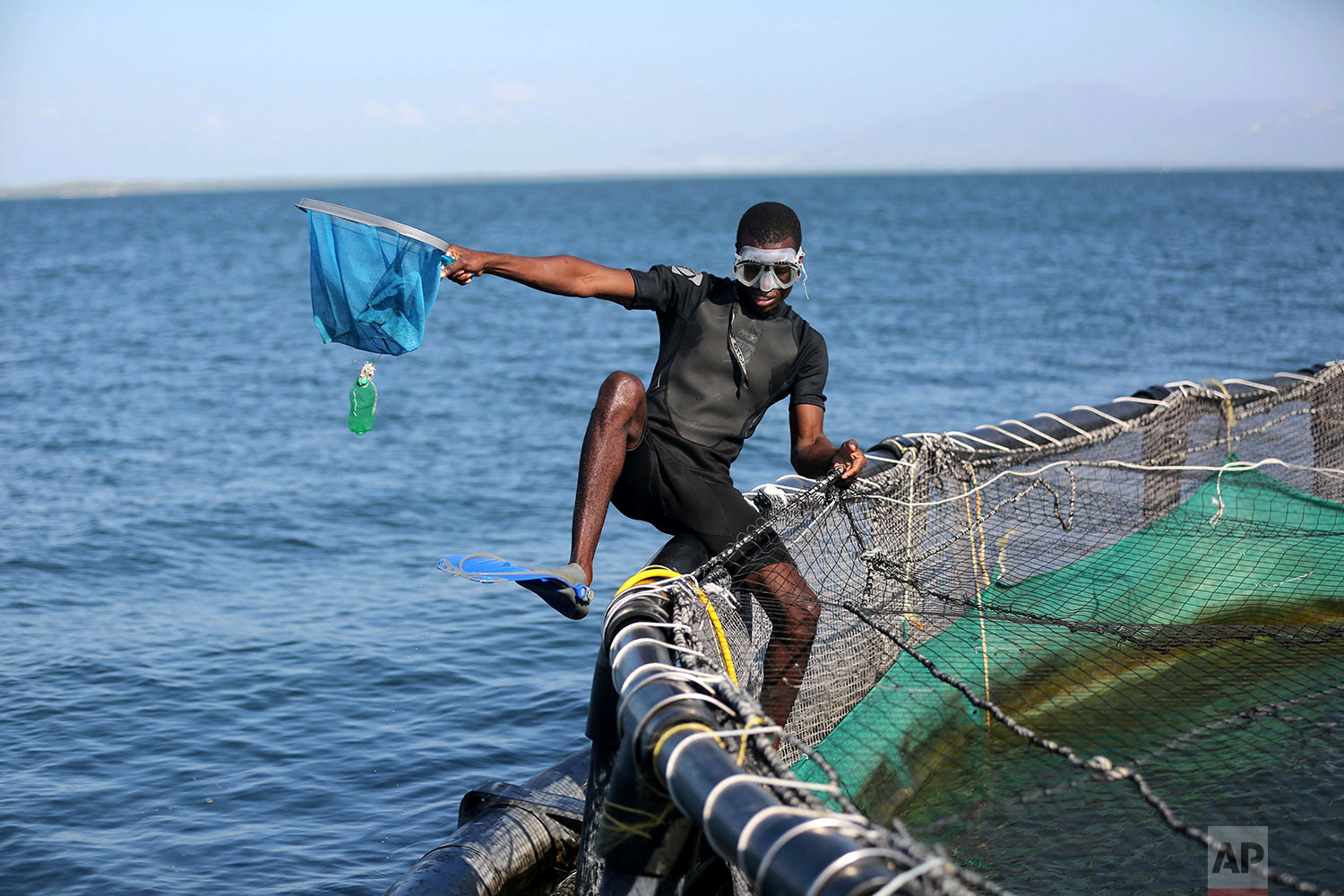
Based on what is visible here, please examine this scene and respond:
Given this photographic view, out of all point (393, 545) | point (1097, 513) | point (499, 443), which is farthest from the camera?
point (499, 443)

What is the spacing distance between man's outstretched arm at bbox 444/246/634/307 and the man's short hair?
53cm

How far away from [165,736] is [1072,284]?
30571 millimetres

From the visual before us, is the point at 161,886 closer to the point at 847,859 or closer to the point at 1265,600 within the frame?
the point at 847,859

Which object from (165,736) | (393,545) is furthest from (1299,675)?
(393,545)

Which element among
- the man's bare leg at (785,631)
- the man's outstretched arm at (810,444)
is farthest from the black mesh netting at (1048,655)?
the man's outstretched arm at (810,444)

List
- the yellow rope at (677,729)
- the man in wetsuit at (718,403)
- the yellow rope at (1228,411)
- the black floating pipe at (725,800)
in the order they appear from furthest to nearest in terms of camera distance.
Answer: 1. the yellow rope at (1228,411)
2. the man in wetsuit at (718,403)
3. the yellow rope at (677,729)
4. the black floating pipe at (725,800)

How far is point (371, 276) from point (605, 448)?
3.58ft

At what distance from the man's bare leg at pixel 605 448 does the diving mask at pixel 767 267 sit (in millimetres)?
807

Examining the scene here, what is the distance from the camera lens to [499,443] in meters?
16.5

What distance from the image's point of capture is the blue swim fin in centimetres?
390

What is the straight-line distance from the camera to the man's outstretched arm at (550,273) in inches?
168

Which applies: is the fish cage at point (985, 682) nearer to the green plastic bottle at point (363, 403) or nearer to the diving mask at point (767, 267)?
the diving mask at point (767, 267)

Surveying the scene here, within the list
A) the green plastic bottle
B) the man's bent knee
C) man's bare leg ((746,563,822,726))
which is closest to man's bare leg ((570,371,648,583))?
the man's bent knee

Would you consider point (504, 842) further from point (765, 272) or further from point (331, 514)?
point (331, 514)
